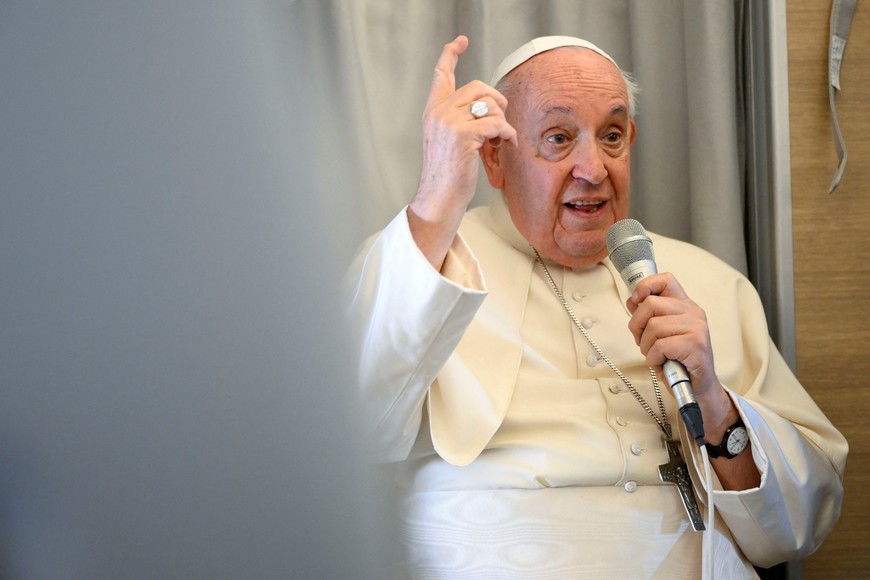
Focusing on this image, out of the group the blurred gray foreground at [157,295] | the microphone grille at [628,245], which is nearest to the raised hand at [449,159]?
the microphone grille at [628,245]

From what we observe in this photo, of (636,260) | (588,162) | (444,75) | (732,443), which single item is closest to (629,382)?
(732,443)

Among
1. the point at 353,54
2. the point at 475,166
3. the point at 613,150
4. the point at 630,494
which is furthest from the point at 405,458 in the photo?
the point at 353,54

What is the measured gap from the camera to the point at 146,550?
334mm

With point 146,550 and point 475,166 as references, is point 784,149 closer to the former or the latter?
point 475,166

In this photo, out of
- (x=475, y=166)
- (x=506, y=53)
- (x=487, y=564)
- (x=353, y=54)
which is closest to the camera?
(x=475, y=166)

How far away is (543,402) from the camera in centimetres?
194

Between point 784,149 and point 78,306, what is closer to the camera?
point 78,306

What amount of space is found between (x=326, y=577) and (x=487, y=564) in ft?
4.86

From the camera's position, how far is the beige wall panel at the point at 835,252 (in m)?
2.22

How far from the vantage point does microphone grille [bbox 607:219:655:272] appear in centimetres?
169

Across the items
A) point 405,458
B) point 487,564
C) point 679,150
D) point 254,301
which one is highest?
point 254,301

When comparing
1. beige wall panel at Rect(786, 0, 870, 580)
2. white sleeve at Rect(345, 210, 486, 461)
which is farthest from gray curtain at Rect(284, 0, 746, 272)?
white sleeve at Rect(345, 210, 486, 461)

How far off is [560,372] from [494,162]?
58 cm

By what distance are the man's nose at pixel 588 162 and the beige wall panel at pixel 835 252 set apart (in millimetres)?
543
